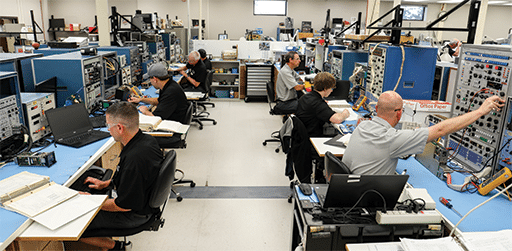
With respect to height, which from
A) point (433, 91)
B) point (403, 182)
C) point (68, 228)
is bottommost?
point (68, 228)

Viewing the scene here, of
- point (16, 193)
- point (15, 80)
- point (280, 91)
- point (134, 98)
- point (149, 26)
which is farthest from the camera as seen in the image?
point (149, 26)

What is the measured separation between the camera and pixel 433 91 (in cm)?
344

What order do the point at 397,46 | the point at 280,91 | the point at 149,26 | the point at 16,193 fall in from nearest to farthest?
the point at 16,193 → the point at 397,46 → the point at 280,91 → the point at 149,26

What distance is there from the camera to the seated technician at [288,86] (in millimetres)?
4887

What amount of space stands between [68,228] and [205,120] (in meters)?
4.31

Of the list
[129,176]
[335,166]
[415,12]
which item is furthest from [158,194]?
[415,12]

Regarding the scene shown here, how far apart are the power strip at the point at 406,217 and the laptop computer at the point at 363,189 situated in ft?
0.32

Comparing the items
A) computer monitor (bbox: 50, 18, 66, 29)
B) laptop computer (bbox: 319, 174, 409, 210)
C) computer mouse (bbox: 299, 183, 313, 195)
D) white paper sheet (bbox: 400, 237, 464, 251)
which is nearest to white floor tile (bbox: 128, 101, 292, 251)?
computer mouse (bbox: 299, 183, 313, 195)

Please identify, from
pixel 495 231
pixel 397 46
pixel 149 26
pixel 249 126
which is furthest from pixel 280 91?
pixel 495 231

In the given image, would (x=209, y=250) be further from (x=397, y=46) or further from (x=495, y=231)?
(x=397, y=46)

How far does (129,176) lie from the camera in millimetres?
1882

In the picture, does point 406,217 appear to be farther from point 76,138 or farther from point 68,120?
point 68,120

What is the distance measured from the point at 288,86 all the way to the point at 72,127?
2.94 m

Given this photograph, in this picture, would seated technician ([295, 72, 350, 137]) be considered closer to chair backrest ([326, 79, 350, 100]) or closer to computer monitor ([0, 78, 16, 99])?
chair backrest ([326, 79, 350, 100])
